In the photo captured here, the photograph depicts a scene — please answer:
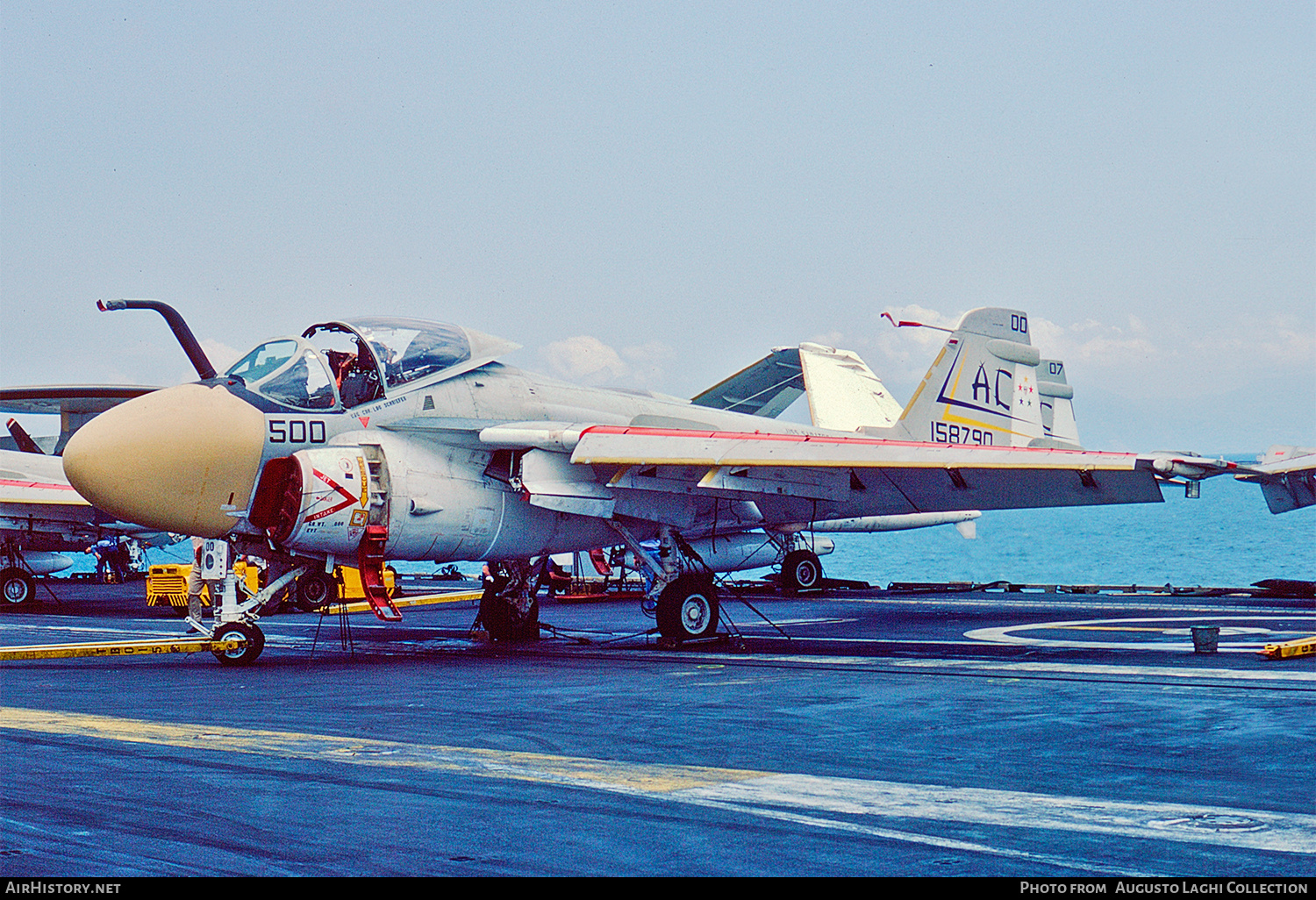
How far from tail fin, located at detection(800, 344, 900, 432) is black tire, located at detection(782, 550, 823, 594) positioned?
358 centimetres

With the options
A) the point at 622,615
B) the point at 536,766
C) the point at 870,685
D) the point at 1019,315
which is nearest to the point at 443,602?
the point at 622,615

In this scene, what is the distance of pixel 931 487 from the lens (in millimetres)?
16797

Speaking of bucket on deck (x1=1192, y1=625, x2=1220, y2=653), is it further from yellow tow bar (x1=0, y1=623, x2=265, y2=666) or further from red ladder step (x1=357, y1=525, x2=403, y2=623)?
yellow tow bar (x1=0, y1=623, x2=265, y2=666)

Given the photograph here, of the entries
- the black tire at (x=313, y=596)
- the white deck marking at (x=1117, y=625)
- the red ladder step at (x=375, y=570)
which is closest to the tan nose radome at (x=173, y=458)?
the red ladder step at (x=375, y=570)

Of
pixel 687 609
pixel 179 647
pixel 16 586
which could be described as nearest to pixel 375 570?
pixel 687 609

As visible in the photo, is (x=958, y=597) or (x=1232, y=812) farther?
(x=958, y=597)

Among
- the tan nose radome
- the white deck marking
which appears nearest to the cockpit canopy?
the tan nose radome

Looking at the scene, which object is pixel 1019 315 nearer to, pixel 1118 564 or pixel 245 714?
pixel 245 714

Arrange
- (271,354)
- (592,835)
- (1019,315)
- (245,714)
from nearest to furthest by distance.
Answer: (592,835) → (245,714) → (271,354) → (1019,315)

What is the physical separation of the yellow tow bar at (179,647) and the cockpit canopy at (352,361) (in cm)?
275

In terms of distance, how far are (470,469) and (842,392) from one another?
55.7 ft

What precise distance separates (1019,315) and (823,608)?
736 cm

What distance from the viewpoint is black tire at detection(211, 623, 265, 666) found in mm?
14453

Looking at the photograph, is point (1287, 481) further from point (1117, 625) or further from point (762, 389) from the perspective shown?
point (762, 389)
